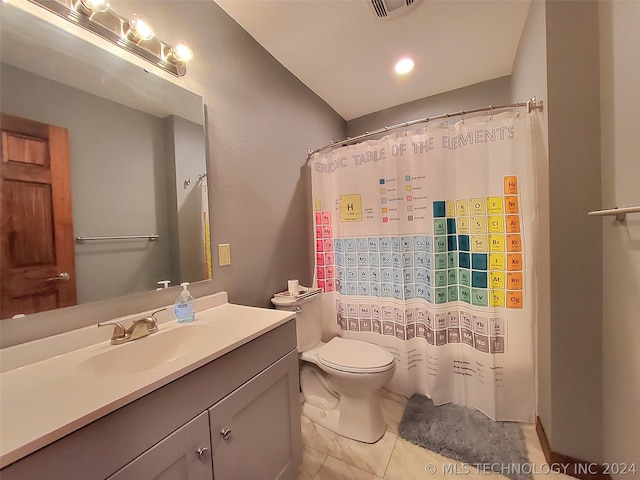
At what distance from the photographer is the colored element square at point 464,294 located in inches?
60.1

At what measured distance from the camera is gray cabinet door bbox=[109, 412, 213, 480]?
606 millimetres

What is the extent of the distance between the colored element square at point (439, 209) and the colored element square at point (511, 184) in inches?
12.6

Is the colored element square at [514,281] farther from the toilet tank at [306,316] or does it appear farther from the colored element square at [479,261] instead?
the toilet tank at [306,316]

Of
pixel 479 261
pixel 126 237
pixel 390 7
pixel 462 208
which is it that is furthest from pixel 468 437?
pixel 390 7

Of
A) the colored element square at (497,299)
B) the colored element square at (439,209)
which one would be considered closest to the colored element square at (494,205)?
the colored element square at (439,209)

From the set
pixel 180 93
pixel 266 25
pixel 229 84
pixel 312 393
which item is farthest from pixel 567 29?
pixel 312 393

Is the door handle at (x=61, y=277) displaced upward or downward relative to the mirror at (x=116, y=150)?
downward

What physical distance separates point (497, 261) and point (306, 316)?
120 cm

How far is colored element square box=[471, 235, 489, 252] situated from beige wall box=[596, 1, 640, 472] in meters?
0.46

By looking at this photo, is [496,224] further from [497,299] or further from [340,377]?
[340,377]

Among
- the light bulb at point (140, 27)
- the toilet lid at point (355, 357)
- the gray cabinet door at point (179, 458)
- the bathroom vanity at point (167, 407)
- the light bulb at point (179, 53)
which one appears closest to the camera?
the bathroom vanity at point (167, 407)

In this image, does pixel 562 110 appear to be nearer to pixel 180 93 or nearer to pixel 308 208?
Answer: pixel 308 208

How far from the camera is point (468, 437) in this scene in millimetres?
1377

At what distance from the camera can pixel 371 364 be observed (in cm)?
139
